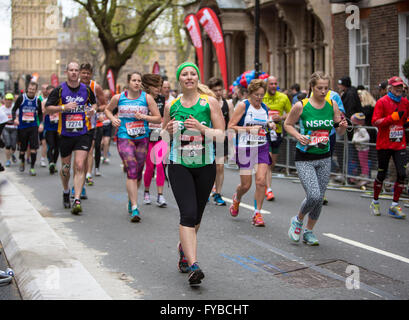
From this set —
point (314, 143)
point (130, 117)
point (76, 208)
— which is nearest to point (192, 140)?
point (314, 143)

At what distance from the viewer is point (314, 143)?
Result: 728 cm

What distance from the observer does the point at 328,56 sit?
20.9 meters

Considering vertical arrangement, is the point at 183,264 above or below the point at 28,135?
below

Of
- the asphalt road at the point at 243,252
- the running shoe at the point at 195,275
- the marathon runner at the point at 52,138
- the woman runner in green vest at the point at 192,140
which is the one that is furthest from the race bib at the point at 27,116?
the running shoe at the point at 195,275

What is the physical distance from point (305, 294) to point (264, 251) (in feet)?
5.65

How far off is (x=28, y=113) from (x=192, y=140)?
1004 cm

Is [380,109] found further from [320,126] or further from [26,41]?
[26,41]

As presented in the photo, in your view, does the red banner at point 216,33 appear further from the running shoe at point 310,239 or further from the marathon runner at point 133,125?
the running shoe at point 310,239

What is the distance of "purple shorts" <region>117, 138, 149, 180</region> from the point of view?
8.89m

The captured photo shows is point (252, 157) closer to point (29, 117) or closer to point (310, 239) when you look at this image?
point (310, 239)

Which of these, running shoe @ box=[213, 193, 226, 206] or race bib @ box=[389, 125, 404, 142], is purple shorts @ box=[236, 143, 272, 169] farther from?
race bib @ box=[389, 125, 404, 142]

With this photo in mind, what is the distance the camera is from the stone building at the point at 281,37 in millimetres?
21719

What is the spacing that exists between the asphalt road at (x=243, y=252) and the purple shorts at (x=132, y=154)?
2.18 feet

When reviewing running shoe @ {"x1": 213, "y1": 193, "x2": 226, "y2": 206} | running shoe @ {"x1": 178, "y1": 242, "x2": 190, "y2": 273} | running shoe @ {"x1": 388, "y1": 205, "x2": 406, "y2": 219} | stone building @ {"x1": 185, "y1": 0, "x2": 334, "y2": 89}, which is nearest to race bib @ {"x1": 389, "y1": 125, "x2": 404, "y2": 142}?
running shoe @ {"x1": 388, "y1": 205, "x2": 406, "y2": 219}
